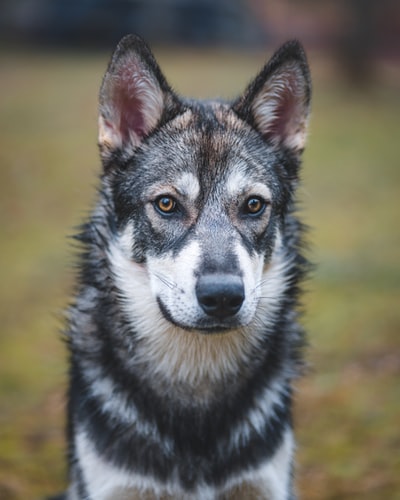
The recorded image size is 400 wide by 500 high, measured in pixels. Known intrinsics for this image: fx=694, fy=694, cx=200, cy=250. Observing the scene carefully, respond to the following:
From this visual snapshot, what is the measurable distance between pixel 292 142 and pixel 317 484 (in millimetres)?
2473

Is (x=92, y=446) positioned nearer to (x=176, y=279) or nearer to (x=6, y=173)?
(x=176, y=279)

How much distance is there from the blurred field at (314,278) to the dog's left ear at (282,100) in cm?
99

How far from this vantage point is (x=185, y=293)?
3.55 meters

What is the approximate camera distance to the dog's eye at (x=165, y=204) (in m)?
3.86

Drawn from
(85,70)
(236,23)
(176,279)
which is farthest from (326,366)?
(236,23)

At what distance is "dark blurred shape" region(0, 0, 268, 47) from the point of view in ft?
76.3

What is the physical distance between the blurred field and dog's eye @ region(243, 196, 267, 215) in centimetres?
106

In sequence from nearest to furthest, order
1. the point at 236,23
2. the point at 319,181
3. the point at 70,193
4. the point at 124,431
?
the point at 124,431 < the point at 70,193 < the point at 319,181 < the point at 236,23

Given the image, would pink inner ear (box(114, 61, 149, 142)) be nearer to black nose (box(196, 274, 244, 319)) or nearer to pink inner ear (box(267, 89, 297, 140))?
pink inner ear (box(267, 89, 297, 140))

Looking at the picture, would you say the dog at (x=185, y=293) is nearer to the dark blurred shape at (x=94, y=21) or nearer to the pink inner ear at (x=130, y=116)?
the pink inner ear at (x=130, y=116)

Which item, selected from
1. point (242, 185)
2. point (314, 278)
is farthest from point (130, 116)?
point (314, 278)

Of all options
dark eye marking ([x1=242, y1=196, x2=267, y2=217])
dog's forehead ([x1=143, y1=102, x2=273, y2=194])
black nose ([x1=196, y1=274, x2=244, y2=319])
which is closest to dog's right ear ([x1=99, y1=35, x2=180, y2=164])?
dog's forehead ([x1=143, y1=102, x2=273, y2=194])

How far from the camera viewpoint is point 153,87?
4012mm

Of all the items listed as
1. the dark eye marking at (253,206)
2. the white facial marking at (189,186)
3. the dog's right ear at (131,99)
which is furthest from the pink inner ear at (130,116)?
the dark eye marking at (253,206)
